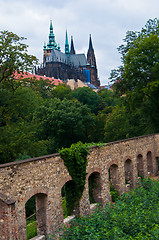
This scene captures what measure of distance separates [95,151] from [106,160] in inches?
52.2

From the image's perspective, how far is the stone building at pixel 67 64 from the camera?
102 meters

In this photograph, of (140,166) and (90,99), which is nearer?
(140,166)

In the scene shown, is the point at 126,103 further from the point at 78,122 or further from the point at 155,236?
the point at 155,236

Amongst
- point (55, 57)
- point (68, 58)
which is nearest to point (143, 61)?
point (55, 57)

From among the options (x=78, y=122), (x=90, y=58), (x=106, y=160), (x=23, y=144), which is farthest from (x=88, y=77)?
(x=106, y=160)

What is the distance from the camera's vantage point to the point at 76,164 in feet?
37.4

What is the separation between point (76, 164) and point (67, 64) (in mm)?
101116

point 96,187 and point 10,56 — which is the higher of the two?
point 10,56

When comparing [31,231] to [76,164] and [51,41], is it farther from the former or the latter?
[51,41]

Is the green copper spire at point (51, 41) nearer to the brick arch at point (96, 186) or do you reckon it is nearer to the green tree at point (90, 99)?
the green tree at point (90, 99)

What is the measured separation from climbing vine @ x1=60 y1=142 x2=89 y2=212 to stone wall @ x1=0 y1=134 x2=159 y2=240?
26 centimetres

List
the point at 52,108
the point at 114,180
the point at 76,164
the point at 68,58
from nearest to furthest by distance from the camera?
the point at 76,164 → the point at 114,180 → the point at 52,108 → the point at 68,58

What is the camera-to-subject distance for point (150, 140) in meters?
20.0

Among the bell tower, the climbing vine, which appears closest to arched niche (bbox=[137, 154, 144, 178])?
the climbing vine
